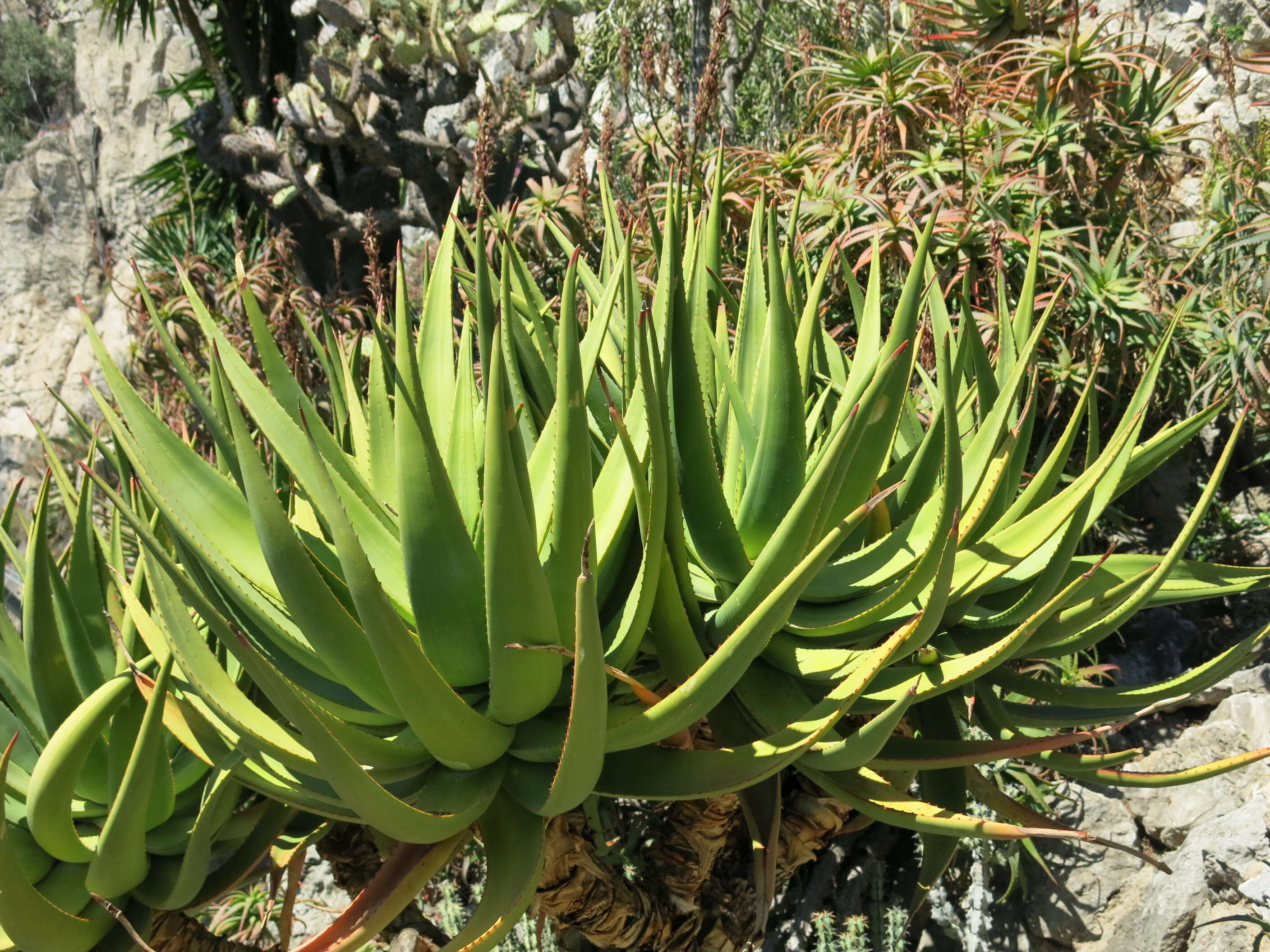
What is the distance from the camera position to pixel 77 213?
1225 cm

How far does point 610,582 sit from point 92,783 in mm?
691

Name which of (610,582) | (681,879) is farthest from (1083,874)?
(610,582)

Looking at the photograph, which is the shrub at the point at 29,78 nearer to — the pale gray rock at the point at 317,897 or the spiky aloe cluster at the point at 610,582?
the pale gray rock at the point at 317,897

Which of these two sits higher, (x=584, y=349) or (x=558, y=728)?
(x=584, y=349)

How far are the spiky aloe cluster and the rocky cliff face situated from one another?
420 inches

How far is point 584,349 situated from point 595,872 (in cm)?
67

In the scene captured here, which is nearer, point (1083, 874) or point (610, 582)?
point (610, 582)

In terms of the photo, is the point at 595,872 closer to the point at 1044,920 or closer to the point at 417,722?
the point at 417,722

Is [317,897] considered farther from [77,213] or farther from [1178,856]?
[77,213]

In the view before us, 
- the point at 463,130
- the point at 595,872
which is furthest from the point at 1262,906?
the point at 463,130

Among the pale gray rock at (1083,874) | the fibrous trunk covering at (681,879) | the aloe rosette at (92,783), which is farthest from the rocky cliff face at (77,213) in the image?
the fibrous trunk covering at (681,879)

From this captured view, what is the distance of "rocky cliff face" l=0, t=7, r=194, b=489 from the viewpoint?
→ 37.2 feet

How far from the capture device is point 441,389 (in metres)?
1.17

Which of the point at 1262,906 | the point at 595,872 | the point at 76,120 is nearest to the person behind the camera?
the point at 595,872
